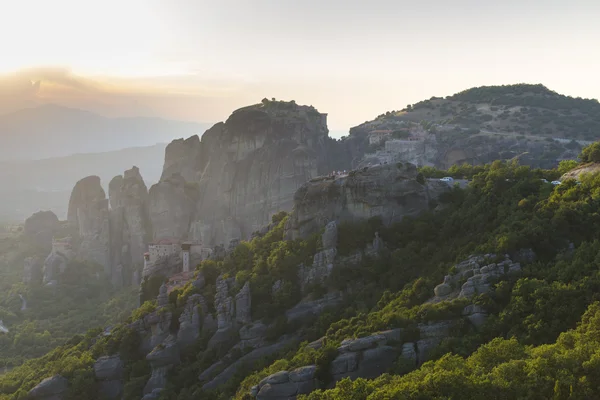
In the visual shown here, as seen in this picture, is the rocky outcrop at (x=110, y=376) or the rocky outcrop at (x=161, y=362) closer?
the rocky outcrop at (x=161, y=362)

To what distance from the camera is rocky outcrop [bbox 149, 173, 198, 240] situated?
97375 millimetres

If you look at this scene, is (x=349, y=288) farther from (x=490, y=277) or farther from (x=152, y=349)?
(x=152, y=349)

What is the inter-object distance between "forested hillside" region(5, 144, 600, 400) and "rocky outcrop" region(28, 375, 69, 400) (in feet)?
2.38

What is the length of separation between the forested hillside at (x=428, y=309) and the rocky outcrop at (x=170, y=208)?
125ft

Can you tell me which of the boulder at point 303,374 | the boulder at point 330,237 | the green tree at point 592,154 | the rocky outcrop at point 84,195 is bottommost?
the boulder at point 303,374

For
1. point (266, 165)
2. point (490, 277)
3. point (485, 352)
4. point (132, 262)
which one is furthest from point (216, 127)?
point (485, 352)

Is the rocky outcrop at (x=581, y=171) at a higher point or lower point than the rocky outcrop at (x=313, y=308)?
higher

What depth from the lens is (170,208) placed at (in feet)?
322

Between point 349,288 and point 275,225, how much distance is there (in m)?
15.9

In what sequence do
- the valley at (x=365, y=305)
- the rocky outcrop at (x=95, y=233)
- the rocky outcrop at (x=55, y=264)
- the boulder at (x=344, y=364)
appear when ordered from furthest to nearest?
1. the rocky outcrop at (x=95, y=233)
2. the rocky outcrop at (x=55, y=264)
3. the boulder at (x=344, y=364)
4. the valley at (x=365, y=305)

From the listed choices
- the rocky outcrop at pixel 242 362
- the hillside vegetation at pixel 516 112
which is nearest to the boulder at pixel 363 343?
the rocky outcrop at pixel 242 362

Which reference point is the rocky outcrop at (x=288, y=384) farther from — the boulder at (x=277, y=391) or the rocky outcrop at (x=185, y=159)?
the rocky outcrop at (x=185, y=159)

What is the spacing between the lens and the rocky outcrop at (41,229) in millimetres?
114312

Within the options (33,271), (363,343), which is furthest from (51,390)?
(33,271)
